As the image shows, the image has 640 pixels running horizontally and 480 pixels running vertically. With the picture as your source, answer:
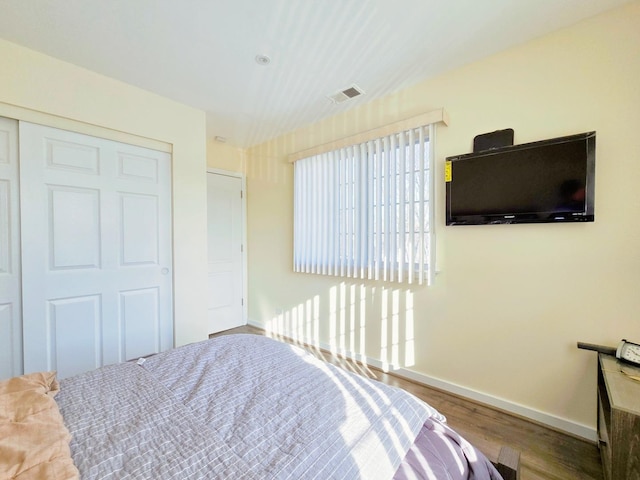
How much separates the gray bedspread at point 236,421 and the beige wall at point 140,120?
1.49 metres

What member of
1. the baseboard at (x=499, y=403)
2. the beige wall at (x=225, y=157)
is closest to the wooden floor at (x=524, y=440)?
the baseboard at (x=499, y=403)

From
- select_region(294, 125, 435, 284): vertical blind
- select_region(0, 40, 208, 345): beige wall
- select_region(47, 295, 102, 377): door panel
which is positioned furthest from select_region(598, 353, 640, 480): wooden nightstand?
select_region(47, 295, 102, 377): door panel

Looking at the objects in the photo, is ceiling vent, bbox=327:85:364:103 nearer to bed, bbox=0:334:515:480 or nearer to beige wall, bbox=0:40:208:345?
beige wall, bbox=0:40:208:345

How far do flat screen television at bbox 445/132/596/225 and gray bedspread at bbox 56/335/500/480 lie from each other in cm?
149

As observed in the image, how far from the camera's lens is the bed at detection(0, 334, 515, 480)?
76 cm

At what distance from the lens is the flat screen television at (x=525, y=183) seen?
1.68 metres

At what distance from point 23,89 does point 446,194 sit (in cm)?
319

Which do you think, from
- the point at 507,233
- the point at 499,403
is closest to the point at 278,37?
the point at 507,233

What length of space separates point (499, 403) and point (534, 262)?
106cm

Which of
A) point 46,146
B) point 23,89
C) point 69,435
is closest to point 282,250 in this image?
point 46,146

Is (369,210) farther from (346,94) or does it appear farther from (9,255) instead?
(9,255)

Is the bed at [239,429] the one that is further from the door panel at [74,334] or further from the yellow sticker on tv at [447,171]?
the yellow sticker on tv at [447,171]

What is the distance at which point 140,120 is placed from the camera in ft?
8.17

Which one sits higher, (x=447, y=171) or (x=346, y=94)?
(x=346, y=94)
